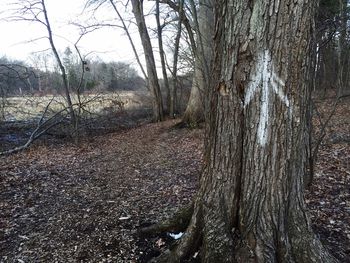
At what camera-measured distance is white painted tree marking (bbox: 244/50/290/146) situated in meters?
1.92

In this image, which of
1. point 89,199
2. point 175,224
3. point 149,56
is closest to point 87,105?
point 149,56

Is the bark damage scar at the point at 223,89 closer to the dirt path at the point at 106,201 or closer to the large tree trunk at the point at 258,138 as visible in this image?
the large tree trunk at the point at 258,138

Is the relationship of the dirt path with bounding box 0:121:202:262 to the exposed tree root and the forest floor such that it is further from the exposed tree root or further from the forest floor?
the exposed tree root

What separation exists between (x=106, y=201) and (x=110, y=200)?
0.19ft

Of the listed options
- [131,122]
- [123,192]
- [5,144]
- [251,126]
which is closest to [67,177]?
[123,192]

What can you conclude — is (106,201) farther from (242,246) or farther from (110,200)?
(242,246)

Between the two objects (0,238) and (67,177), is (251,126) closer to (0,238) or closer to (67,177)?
(0,238)

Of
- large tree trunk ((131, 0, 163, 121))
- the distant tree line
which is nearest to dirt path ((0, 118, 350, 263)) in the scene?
the distant tree line

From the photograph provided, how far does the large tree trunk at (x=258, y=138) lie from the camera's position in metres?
1.89

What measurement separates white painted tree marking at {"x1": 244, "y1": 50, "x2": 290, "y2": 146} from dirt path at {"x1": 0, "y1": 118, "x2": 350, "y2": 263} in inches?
60.1

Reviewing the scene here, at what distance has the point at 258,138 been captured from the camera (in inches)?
79.9

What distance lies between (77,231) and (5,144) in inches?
296

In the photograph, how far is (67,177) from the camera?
5430 mm

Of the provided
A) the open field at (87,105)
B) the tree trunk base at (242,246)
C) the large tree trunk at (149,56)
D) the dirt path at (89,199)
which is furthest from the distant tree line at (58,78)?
the tree trunk base at (242,246)
